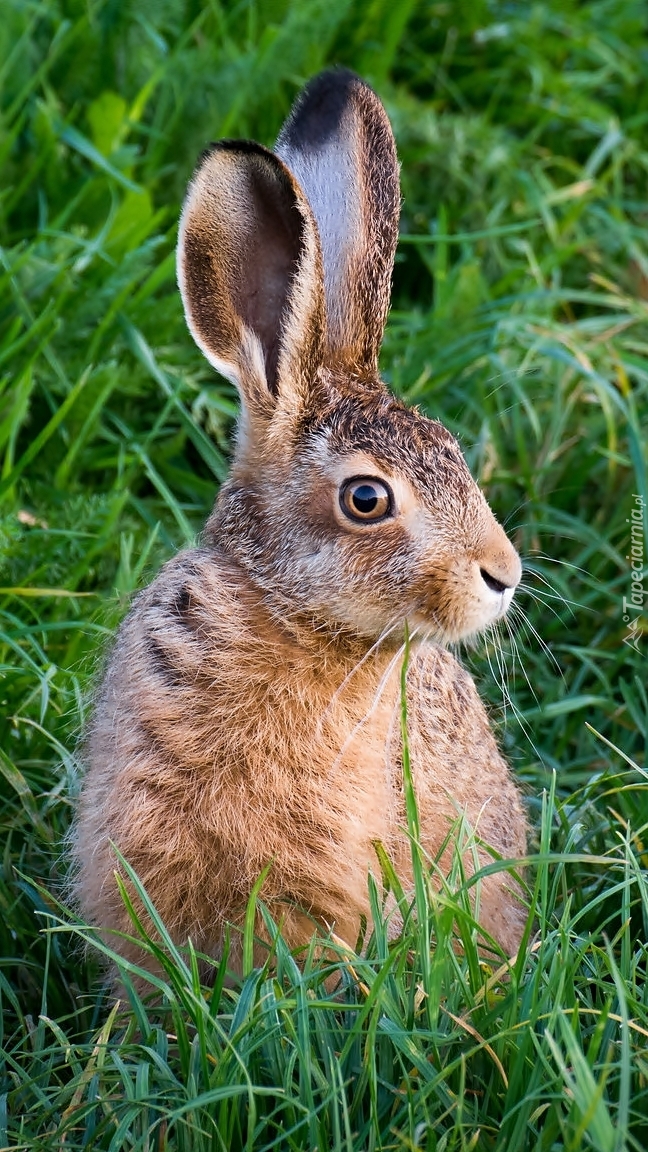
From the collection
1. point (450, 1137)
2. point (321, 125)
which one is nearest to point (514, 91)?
point (321, 125)

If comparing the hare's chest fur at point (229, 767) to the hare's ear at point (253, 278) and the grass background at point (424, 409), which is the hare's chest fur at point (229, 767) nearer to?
the grass background at point (424, 409)

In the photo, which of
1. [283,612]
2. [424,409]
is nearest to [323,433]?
[283,612]

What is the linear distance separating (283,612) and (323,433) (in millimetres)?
427

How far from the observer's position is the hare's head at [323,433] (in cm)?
348

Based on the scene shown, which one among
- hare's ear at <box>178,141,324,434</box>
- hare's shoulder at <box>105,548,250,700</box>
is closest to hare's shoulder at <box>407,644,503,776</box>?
hare's shoulder at <box>105,548,250,700</box>

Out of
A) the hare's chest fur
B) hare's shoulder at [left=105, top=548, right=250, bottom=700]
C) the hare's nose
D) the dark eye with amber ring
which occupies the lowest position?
the hare's chest fur

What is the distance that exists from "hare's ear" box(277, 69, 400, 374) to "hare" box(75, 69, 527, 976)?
0.04 feet

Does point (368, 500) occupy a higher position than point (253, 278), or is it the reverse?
point (253, 278)

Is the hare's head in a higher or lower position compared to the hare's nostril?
higher

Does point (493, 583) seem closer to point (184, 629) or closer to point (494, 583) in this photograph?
point (494, 583)

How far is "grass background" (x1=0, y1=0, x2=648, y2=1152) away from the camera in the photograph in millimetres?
3039

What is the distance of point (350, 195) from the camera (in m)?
3.98

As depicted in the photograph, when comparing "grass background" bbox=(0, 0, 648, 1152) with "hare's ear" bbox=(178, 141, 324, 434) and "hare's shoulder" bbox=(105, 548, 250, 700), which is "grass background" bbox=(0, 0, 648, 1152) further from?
"hare's ear" bbox=(178, 141, 324, 434)

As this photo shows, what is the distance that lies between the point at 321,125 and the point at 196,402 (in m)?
1.45
